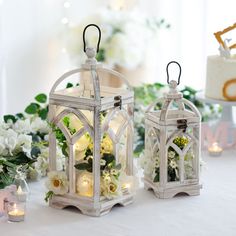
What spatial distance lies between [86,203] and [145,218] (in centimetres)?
16

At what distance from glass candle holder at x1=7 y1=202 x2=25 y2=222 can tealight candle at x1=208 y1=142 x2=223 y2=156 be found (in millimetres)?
841

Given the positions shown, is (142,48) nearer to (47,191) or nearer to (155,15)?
(155,15)

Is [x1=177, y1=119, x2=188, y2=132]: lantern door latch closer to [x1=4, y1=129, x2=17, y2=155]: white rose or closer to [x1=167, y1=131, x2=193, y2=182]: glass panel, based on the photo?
[x1=167, y1=131, x2=193, y2=182]: glass panel

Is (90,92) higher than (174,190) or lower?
higher

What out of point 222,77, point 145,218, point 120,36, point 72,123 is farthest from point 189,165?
point 120,36

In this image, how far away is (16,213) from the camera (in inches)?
66.4

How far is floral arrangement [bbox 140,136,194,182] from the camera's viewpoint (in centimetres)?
186

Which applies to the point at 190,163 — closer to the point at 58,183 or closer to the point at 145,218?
the point at 145,218

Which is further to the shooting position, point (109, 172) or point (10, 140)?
point (10, 140)

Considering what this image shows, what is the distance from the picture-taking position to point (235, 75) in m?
2.36

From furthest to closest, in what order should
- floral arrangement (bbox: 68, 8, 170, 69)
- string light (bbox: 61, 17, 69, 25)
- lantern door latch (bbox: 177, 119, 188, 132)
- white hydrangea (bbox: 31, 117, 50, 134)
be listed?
string light (bbox: 61, 17, 69, 25)
floral arrangement (bbox: 68, 8, 170, 69)
white hydrangea (bbox: 31, 117, 50, 134)
lantern door latch (bbox: 177, 119, 188, 132)

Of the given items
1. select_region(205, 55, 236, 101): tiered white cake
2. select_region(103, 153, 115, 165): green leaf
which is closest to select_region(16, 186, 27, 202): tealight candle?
select_region(103, 153, 115, 165): green leaf

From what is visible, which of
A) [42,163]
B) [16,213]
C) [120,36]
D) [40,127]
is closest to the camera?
[16,213]

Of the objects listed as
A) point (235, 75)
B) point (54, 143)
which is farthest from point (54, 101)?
point (235, 75)
